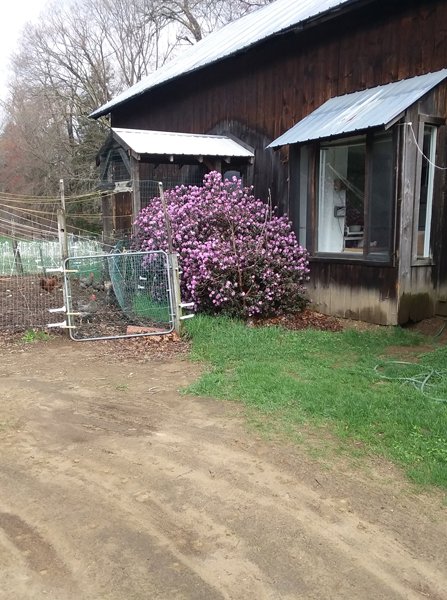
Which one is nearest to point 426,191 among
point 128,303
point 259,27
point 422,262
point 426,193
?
point 426,193

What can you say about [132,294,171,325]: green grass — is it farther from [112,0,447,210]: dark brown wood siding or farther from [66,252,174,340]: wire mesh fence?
[112,0,447,210]: dark brown wood siding

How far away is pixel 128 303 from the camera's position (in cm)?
855

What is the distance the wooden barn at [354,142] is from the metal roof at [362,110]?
28 millimetres

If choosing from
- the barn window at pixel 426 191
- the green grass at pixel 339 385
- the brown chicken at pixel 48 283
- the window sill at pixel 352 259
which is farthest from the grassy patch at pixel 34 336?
the barn window at pixel 426 191

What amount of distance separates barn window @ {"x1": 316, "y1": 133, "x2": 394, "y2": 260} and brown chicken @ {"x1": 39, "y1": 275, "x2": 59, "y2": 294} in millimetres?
5615

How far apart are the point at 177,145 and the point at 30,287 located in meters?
4.50

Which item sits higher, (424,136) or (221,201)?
(424,136)

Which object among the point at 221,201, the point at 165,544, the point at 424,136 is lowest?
the point at 165,544

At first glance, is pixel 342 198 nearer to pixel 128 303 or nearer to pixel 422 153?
pixel 422 153

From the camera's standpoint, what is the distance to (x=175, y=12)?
32.3 meters

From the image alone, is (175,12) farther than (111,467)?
Yes

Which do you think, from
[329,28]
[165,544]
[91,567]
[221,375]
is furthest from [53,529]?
[329,28]

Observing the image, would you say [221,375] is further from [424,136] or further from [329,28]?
[329,28]

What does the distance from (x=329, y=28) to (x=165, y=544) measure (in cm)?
908
